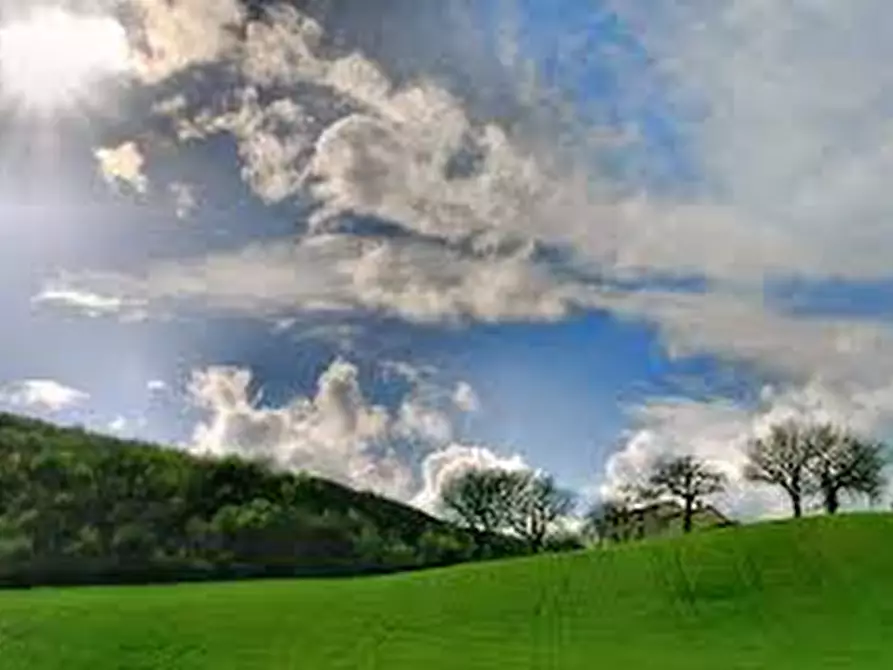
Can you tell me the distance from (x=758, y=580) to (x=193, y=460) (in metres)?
38.7

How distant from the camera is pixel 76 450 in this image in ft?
258

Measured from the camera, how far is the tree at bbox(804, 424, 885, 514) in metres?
72.9

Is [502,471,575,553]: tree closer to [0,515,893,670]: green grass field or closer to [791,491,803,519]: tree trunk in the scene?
[791,491,803,519]: tree trunk

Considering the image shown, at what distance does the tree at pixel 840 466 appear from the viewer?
72938 mm

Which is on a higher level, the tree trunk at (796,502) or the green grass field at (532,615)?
the tree trunk at (796,502)

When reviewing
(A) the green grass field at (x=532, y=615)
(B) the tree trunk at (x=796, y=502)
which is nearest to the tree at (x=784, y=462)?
(B) the tree trunk at (x=796, y=502)

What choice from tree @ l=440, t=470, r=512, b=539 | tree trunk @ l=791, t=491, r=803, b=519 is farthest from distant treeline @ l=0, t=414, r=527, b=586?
tree trunk @ l=791, t=491, r=803, b=519

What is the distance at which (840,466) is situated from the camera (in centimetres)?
7375

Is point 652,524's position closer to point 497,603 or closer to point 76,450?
point 76,450

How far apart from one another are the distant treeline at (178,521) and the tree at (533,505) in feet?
4.56

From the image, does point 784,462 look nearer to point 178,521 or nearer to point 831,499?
point 831,499

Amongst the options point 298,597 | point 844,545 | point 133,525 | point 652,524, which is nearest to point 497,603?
point 298,597

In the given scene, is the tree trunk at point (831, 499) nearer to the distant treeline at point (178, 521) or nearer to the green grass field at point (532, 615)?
the distant treeline at point (178, 521)

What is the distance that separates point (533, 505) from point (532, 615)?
3954 cm
